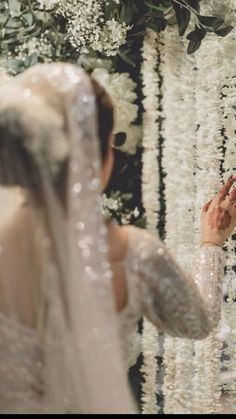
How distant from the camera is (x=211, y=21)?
2260mm

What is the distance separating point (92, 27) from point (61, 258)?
1192mm

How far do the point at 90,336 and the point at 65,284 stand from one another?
112 millimetres

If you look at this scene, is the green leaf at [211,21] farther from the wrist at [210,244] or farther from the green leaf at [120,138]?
the wrist at [210,244]

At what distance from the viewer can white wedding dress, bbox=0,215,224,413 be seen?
143cm

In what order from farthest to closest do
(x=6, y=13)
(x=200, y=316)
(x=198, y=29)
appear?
1. (x=6, y=13)
2. (x=198, y=29)
3. (x=200, y=316)

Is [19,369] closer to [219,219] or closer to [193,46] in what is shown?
[219,219]

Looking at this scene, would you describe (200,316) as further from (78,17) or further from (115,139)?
(78,17)

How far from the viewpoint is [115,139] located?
7.96 feet

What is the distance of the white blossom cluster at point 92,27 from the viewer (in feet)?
7.80

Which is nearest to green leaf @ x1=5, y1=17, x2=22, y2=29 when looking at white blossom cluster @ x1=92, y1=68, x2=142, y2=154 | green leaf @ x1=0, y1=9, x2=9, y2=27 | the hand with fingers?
green leaf @ x1=0, y1=9, x2=9, y2=27

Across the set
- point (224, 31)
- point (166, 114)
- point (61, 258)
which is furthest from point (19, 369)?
point (224, 31)

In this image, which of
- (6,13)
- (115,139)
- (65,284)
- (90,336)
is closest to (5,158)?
(65,284)

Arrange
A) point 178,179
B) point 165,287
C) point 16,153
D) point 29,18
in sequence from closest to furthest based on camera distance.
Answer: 1. point 16,153
2. point 165,287
3. point 178,179
4. point 29,18

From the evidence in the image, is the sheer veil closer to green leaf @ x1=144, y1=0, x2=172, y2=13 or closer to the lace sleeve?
the lace sleeve
